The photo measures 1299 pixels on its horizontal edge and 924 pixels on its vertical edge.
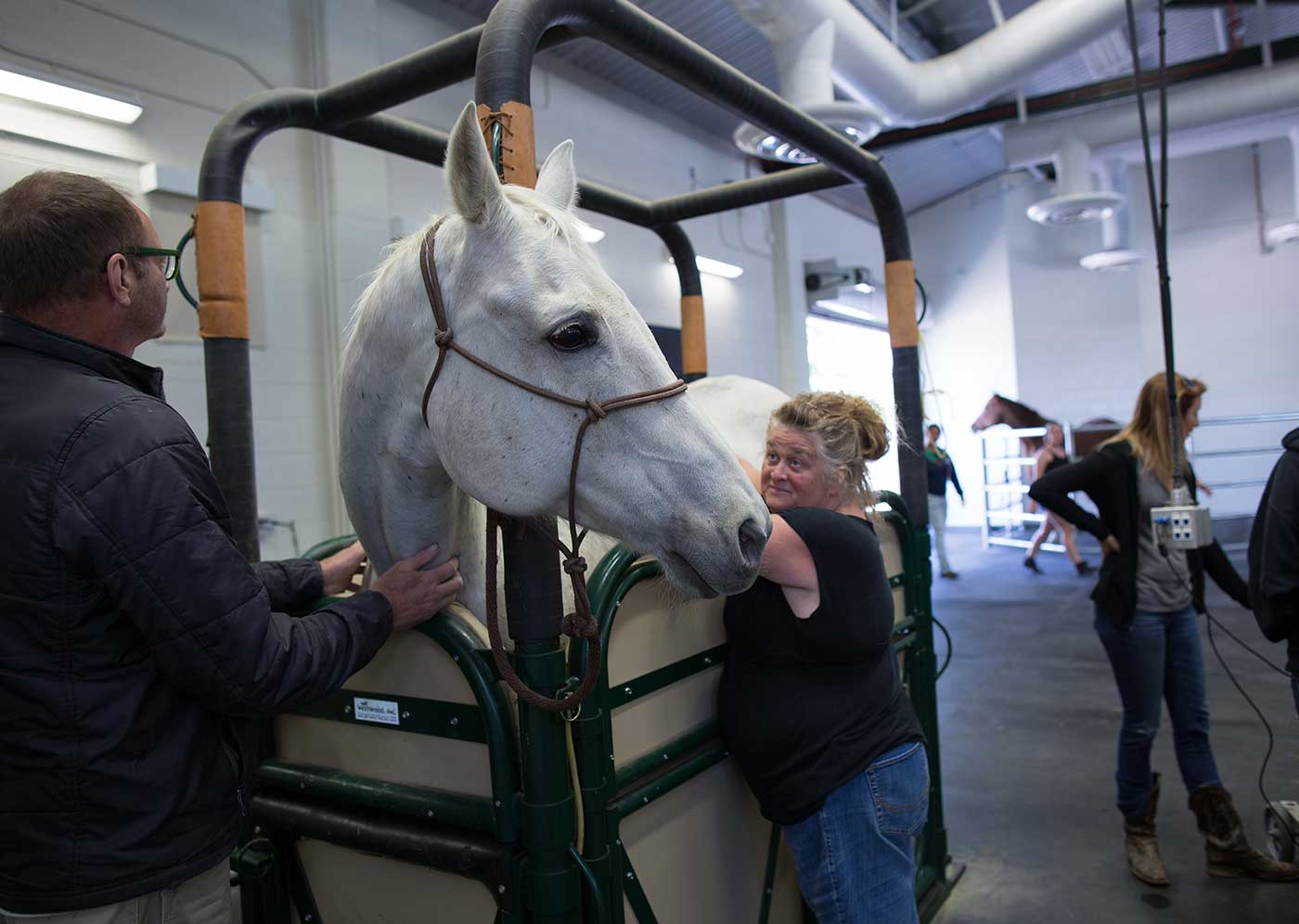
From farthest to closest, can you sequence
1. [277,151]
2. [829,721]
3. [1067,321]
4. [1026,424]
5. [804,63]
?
1. [1067,321]
2. [1026,424]
3. [804,63]
4. [277,151]
5. [829,721]

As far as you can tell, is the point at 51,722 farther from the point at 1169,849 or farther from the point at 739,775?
the point at 1169,849

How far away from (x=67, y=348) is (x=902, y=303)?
2112 mm

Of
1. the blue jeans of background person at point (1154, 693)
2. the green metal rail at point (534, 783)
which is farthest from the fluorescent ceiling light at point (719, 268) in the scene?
the green metal rail at point (534, 783)

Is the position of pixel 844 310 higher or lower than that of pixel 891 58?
lower

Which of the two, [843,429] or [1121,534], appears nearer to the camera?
[843,429]

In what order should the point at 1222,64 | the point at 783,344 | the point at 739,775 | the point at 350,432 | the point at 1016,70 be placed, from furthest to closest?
the point at 783,344, the point at 1222,64, the point at 1016,70, the point at 739,775, the point at 350,432

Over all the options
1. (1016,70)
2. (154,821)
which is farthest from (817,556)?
(1016,70)

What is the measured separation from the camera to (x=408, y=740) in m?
1.24

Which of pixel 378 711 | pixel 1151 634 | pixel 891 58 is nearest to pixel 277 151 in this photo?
pixel 378 711

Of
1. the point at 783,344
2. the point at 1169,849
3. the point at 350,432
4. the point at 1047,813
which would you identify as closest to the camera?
the point at 350,432

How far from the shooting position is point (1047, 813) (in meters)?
2.92

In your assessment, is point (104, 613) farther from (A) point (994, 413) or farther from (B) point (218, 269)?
(A) point (994, 413)

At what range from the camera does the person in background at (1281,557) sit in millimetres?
1807

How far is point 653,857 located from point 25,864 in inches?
33.5
